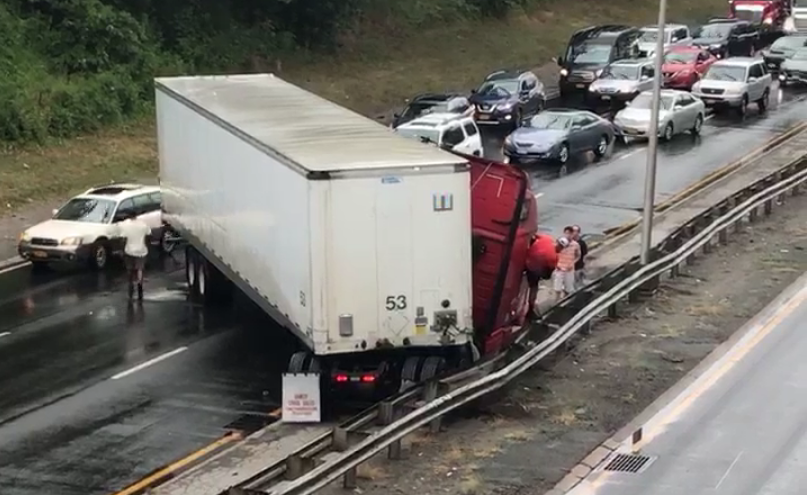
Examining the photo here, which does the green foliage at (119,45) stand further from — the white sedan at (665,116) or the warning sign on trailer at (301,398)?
the warning sign on trailer at (301,398)

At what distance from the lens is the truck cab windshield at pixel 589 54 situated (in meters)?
49.2

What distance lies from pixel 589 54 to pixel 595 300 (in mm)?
31031

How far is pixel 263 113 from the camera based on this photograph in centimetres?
2095

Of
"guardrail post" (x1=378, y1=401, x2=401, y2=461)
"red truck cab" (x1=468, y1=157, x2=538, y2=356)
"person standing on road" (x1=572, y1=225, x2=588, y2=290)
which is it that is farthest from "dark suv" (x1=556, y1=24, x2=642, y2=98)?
"guardrail post" (x1=378, y1=401, x2=401, y2=461)

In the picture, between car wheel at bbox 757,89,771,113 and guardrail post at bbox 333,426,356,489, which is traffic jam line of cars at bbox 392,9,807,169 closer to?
car wheel at bbox 757,89,771,113

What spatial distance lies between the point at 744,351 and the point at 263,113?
7.92 metres

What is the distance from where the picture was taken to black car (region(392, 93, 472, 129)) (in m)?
38.9

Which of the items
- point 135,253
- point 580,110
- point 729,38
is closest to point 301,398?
point 135,253

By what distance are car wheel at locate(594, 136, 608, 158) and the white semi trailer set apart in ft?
61.8

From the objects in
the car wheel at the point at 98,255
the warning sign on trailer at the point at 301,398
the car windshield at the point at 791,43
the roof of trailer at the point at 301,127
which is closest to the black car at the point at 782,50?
the car windshield at the point at 791,43

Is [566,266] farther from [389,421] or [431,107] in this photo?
[431,107]

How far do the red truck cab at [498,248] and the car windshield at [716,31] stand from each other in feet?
138

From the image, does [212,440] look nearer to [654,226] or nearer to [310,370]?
[310,370]

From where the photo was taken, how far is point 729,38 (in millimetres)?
58344
